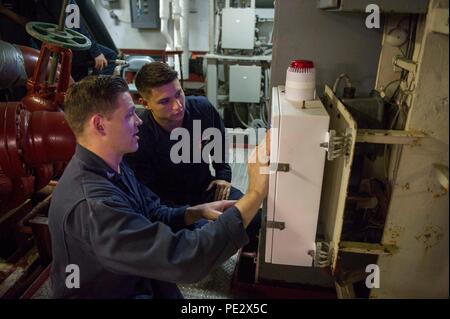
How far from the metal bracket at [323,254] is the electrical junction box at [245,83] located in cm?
275

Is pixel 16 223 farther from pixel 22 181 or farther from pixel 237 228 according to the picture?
pixel 237 228

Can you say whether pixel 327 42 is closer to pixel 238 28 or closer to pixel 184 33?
pixel 238 28

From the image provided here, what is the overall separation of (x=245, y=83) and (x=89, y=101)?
277 centimetres

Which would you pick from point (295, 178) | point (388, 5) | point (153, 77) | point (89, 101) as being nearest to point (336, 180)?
point (295, 178)

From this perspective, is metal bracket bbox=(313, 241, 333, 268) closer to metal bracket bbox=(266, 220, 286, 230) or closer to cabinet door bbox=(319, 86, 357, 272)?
cabinet door bbox=(319, 86, 357, 272)

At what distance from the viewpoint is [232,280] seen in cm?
150

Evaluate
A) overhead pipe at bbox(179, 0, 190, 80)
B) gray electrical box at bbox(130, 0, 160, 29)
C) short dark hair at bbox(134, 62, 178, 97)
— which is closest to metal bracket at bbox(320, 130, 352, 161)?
short dark hair at bbox(134, 62, 178, 97)

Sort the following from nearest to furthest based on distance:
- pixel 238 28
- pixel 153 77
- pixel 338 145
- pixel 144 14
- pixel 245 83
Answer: pixel 338 145 < pixel 153 77 < pixel 238 28 < pixel 245 83 < pixel 144 14

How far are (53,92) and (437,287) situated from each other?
1.87 meters

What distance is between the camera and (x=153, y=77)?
151 centimetres

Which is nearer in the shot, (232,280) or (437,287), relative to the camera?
(437,287)

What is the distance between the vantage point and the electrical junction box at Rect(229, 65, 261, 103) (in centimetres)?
351

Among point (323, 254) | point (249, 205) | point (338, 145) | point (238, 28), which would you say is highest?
point (238, 28)
